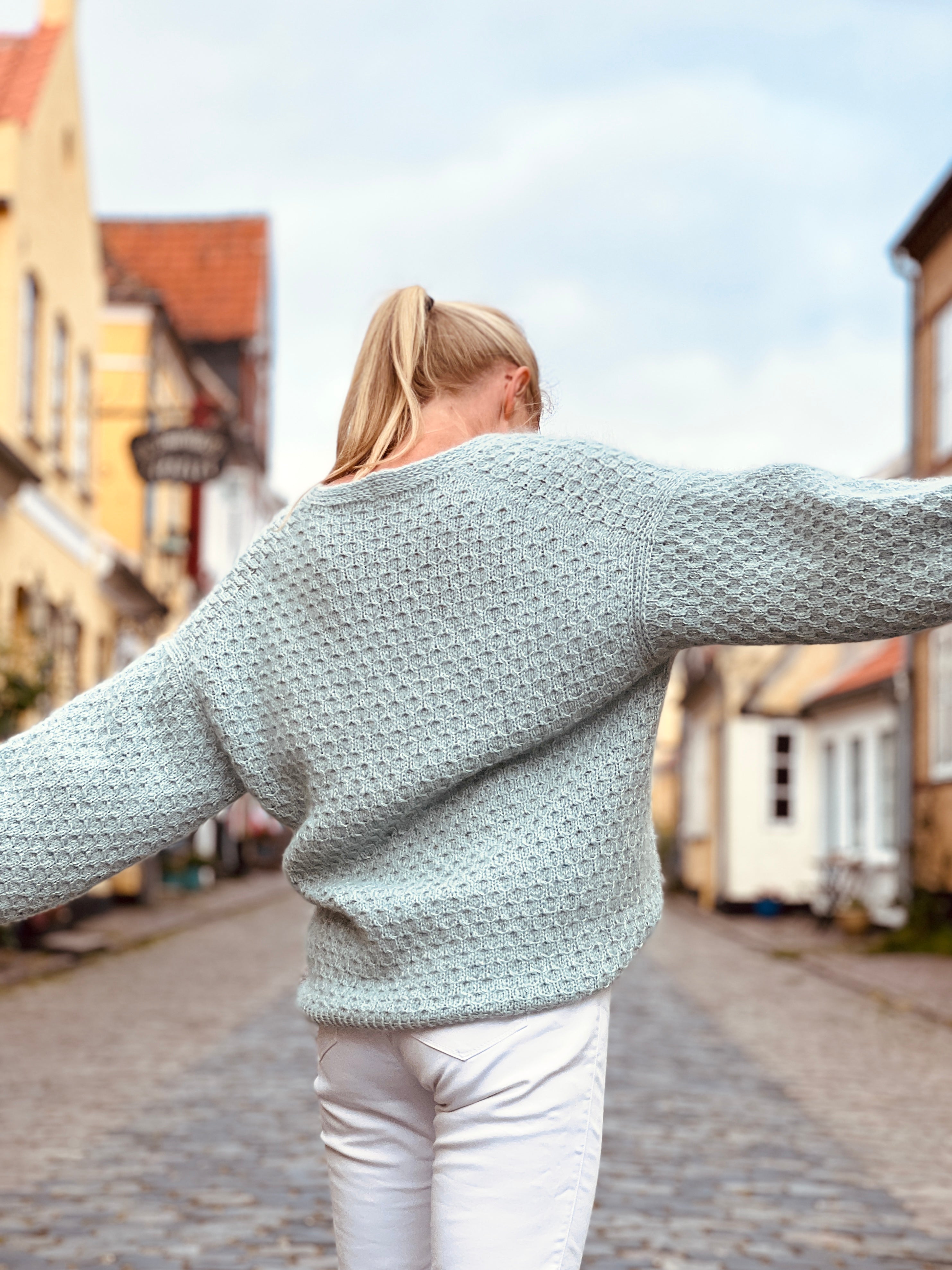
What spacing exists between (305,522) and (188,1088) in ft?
19.2

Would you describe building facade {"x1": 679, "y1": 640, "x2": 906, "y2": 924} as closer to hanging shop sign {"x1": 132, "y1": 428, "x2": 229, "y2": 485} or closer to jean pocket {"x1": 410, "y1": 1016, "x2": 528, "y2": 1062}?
hanging shop sign {"x1": 132, "y1": 428, "x2": 229, "y2": 485}

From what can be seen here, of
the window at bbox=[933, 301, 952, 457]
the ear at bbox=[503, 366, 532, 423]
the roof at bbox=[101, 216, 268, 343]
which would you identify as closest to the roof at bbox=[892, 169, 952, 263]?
the window at bbox=[933, 301, 952, 457]

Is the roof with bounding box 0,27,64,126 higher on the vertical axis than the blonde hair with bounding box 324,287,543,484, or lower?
higher

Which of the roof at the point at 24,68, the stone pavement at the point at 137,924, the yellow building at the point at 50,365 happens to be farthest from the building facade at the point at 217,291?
the roof at the point at 24,68

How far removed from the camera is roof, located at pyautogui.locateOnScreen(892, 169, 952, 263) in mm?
17469

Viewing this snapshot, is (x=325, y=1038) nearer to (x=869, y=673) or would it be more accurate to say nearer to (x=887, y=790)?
(x=869, y=673)

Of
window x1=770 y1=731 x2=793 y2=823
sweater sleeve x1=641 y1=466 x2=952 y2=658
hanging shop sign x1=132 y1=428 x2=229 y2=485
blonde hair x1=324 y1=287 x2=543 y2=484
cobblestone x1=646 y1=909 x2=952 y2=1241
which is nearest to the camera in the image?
sweater sleeve x1=641 y1=466 x2=952 y2=658

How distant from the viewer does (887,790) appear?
72.3ft

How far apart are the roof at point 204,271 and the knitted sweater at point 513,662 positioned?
1375 inches

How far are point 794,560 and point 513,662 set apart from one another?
302 millimetres

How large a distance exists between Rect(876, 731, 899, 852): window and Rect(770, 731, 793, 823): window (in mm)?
3595

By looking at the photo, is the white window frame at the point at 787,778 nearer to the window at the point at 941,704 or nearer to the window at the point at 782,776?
the window at the point at 782,776

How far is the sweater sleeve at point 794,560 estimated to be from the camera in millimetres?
1704

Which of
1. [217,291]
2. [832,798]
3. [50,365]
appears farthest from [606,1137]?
[217,291]
